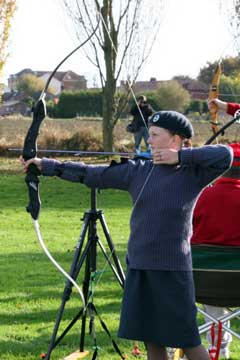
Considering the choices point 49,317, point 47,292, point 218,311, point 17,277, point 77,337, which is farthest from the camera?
point 17,277

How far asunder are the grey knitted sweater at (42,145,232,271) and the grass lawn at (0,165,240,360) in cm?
174

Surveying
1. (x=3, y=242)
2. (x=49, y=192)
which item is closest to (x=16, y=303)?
(x=3, y=242)

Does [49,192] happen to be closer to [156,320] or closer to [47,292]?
[47,292]

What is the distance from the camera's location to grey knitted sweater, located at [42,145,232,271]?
165 inches

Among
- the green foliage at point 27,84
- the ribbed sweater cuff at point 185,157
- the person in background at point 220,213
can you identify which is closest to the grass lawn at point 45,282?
the person in background at point 220,213

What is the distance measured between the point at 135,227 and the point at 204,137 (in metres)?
20.4

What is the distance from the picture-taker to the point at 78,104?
132 feet

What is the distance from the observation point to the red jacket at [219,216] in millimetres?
4926

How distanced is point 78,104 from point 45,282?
32245 mm

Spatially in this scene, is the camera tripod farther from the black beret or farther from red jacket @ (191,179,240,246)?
the black beret

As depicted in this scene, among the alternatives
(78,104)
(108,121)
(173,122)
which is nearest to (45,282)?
(173,122)

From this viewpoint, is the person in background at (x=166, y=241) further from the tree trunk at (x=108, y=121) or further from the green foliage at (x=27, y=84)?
the green foliage at (x=27, y=84)

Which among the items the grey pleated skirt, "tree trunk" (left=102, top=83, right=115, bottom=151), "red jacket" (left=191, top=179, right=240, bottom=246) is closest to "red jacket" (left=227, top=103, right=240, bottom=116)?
"red jacket" (left=191, top=179, right=240, bottom=246)

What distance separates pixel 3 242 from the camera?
→ 436 inches
